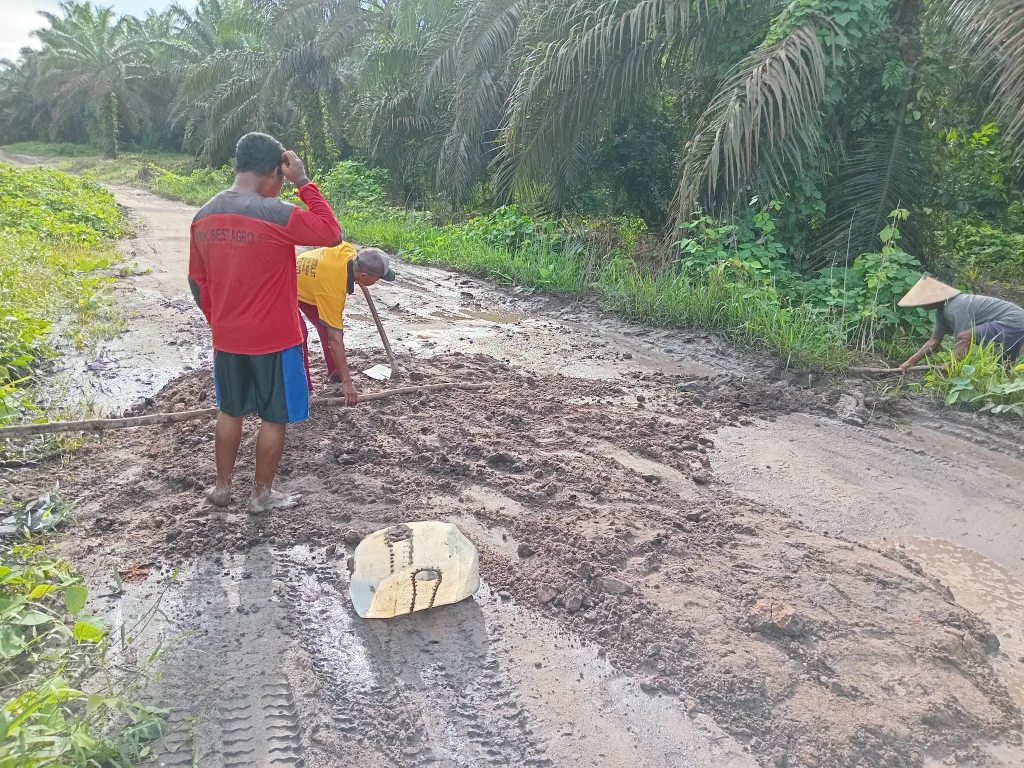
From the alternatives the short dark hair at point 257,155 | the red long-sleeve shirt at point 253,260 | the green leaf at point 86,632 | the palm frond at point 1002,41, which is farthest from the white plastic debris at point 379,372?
the palm frond at point 1002,41

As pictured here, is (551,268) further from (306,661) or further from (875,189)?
(306,661)

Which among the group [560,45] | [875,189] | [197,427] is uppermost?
[560,45]

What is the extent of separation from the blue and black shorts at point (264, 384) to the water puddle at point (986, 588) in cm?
278

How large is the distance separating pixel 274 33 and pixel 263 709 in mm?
18203

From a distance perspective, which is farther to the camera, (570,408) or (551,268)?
(551,268)

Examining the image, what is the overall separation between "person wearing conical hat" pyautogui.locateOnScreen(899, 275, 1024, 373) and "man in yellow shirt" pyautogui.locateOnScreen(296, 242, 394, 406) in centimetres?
387

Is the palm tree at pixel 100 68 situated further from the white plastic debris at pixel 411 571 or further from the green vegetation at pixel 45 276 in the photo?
the white plastic debris at pixel 411 571

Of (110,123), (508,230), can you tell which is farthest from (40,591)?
(110,123)

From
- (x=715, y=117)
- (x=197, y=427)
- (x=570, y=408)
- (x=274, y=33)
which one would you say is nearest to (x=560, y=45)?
(x=715, y=117)

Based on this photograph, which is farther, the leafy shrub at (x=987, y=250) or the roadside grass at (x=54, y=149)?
the roadside grass at (x=54, y=149)

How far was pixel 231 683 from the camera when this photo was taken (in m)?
2.37

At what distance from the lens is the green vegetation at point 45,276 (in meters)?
5.29

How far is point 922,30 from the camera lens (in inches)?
272

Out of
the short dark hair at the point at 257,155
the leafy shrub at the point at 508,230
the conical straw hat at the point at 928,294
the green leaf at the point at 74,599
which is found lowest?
the green leaf at the point at 74,599
